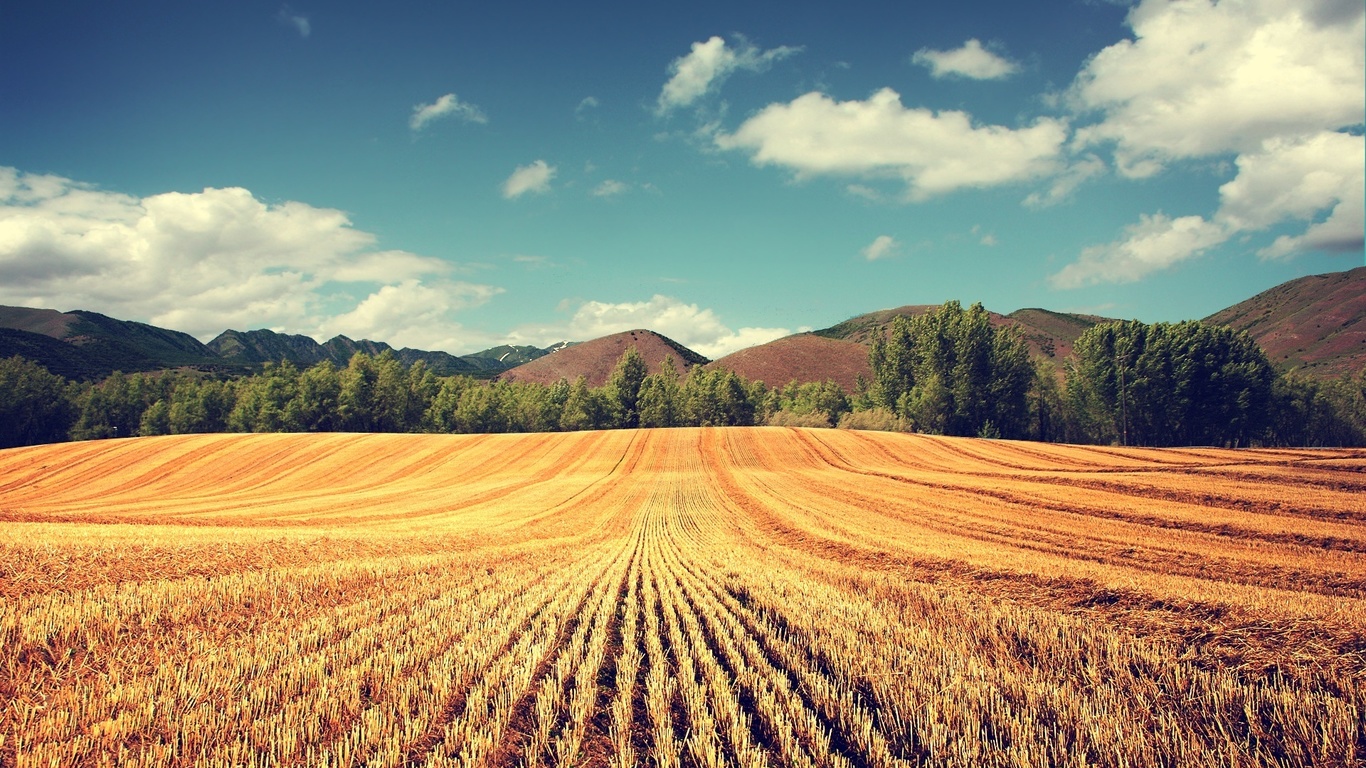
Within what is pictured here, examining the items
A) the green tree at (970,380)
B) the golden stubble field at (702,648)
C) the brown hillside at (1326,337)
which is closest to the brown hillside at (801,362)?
the green tree at (970,380)

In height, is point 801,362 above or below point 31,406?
above

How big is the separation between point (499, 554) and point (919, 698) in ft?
36.1

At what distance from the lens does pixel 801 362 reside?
18162 cm

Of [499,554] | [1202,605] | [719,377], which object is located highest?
[719,377]

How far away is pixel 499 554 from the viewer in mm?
14359

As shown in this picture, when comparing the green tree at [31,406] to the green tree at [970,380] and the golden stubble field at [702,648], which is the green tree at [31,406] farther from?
the green tree at [970,380]

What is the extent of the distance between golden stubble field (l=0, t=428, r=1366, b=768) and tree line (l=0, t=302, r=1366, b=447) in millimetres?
68010

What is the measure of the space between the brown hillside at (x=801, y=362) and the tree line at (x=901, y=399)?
60.0 m

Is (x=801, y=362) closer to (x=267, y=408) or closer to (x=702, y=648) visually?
(x=267, y=408)

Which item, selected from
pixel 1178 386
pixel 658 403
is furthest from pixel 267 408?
pixel 1178 386

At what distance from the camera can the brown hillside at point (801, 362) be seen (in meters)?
172

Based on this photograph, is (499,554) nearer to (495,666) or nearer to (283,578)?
(283,578)

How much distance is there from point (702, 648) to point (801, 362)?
585ft

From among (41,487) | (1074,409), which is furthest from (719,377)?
(41,487)
